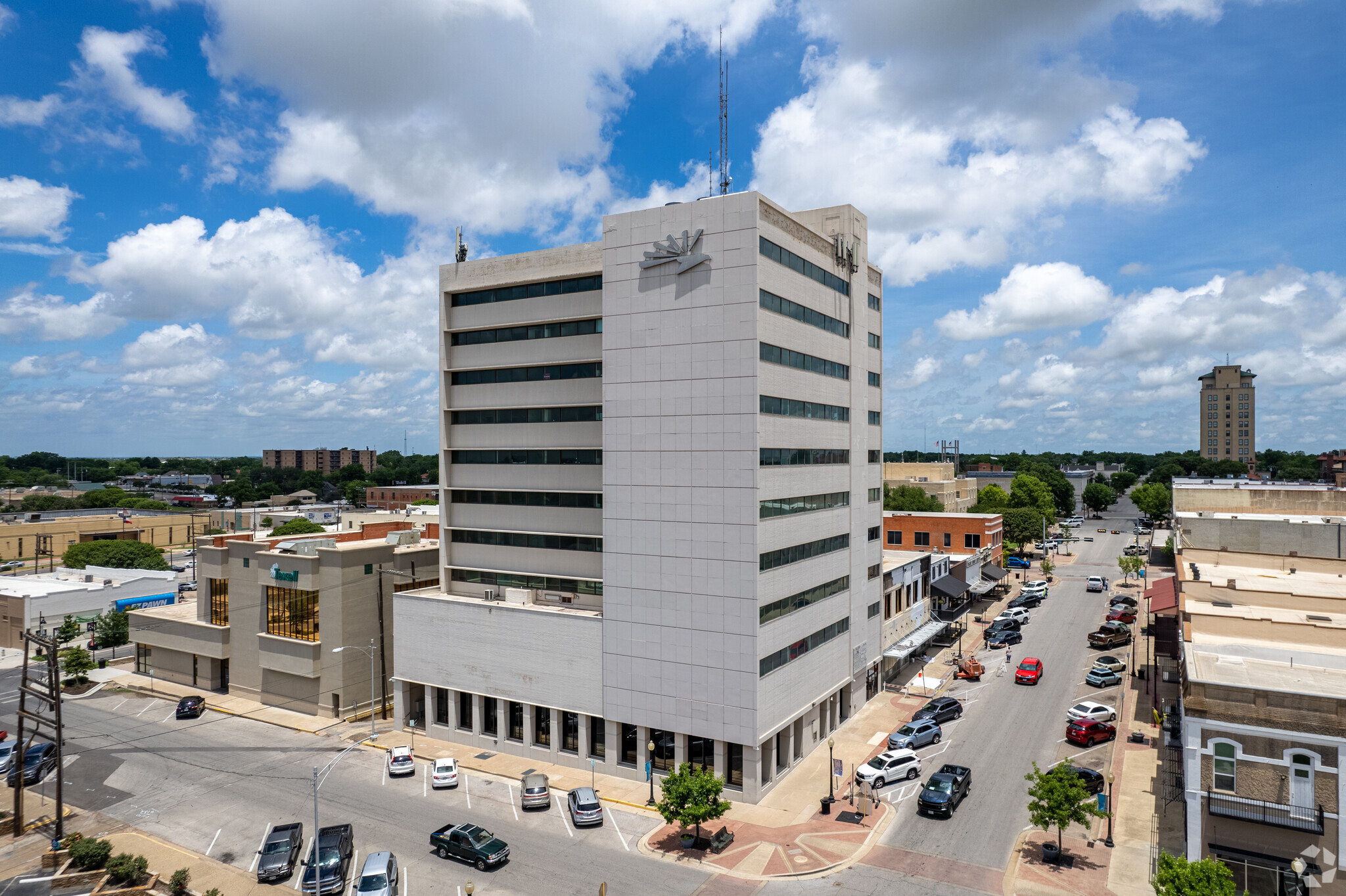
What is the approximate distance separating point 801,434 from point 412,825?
3257 centimetres

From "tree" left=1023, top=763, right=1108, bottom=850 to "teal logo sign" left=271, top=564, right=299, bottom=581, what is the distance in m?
53.9

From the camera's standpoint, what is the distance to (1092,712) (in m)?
52.8

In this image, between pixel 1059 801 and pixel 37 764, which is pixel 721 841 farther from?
pixel 37 764

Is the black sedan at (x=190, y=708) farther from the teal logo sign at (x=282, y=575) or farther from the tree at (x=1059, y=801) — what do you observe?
the tree at (x=1059, y=801)

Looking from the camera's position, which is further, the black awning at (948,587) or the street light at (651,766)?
the black awning at (948,587)

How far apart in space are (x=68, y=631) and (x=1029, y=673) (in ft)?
325

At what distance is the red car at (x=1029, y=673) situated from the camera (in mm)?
62906

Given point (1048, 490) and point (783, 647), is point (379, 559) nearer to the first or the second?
point (783, 647)

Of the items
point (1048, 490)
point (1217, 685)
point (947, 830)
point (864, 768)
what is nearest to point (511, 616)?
point (864, 768)

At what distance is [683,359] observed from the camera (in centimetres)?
4378

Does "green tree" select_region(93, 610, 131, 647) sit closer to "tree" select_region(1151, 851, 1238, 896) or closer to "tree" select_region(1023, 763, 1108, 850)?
"tree" select_region(1023, 763, 1108, 850)

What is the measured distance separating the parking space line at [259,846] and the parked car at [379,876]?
5.79 m

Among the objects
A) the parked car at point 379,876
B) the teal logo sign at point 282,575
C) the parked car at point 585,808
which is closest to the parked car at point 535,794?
the parked car at point 585,808

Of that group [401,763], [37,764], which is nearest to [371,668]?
[401,763]
